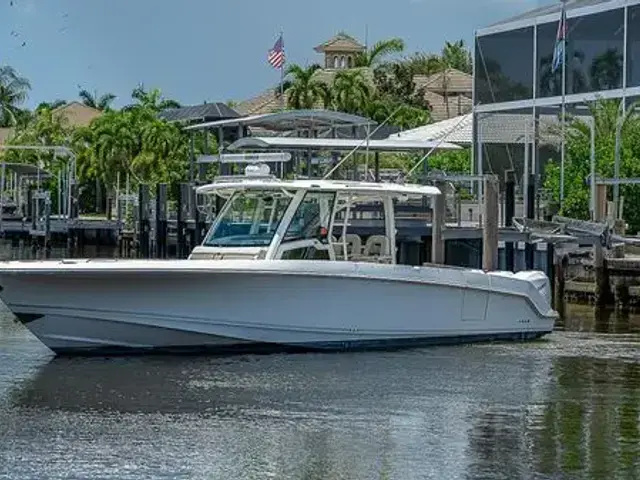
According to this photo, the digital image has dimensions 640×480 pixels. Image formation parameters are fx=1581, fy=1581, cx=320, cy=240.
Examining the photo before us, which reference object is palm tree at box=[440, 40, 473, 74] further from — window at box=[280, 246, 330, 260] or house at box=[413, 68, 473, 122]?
window at box=[280, 246, 330, 260]

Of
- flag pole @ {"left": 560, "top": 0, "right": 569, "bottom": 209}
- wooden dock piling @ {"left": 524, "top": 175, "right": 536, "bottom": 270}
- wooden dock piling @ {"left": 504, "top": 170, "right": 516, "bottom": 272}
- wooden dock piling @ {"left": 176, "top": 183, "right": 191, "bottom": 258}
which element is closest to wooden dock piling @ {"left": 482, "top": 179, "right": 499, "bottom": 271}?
wooden dock piling @ {"left": 524, "top": 175, "right": 536, "bottom": 270}

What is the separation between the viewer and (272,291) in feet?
76.4

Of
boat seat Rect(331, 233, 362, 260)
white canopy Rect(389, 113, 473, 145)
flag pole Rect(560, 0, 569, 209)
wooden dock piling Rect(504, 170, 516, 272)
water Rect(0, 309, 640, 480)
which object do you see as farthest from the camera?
white canopy Rect(389, 113, 473, 145)

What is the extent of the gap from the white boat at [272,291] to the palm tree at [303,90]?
55.2 m

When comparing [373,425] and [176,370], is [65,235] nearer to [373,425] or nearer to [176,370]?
[176,370]

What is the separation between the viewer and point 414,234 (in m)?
34.6

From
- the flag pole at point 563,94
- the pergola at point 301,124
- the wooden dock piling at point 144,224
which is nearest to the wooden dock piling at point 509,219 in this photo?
the flag pole at point 563,94

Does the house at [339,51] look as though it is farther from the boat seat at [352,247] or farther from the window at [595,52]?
the boat seat at [352,247]

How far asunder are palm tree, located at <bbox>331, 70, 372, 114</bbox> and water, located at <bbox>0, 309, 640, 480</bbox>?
5573 centimetres

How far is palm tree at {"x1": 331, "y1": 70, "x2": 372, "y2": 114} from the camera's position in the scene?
8088cm

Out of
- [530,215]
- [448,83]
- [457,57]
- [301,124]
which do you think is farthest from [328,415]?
[457,57]

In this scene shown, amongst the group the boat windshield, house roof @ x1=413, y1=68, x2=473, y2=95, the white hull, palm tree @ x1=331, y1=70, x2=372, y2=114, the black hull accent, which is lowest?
the black hull accent

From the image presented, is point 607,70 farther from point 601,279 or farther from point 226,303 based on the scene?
point 226,303

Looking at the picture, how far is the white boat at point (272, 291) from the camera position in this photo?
22.9 metres
